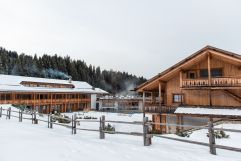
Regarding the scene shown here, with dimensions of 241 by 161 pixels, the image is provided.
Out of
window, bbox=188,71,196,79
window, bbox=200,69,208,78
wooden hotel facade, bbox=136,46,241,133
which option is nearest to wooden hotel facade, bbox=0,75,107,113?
wooden hotel facade, bbox=136,46,241,133

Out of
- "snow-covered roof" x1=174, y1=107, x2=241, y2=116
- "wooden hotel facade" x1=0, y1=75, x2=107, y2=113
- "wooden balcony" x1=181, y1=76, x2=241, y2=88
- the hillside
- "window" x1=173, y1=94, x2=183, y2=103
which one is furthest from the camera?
the hillside

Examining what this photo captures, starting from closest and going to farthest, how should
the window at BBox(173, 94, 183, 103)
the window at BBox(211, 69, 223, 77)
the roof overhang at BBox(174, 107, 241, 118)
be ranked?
the roof overhang at BBox(174, 107, 241, 118), the window at BBox(211, 69, 223, 77), the window at BBox(173, 94, 183, 103)

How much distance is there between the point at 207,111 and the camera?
23.5 meters

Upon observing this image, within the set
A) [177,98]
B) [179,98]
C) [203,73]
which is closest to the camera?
[203,73]

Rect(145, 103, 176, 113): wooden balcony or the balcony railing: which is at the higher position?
the balcony railing

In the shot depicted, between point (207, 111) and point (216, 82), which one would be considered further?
point (216, 82)

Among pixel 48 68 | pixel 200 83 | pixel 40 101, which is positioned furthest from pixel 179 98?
pixel 48 68

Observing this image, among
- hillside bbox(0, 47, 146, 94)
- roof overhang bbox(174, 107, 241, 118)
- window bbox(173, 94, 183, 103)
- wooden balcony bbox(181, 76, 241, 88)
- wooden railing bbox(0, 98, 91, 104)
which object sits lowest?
roof overhang bbox(174, 107, 241, 118)

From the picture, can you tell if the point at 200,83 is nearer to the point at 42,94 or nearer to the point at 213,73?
the point at 213,73

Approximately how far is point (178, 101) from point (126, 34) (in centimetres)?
4069

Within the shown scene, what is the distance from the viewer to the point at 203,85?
25.0m

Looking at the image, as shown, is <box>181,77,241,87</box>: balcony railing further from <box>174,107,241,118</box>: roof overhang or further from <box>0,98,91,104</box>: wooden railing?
<box>0,98,91,104</box>: wooden railing

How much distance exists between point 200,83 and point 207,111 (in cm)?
321

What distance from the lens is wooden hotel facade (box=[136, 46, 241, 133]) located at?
24359mm
